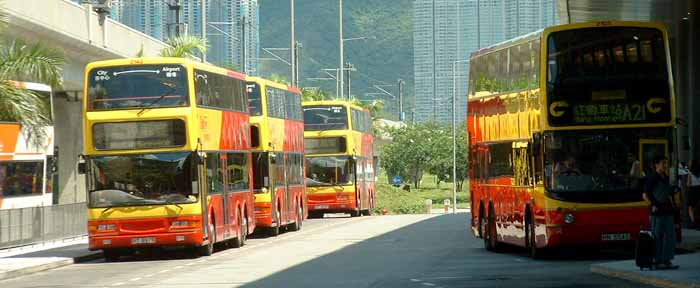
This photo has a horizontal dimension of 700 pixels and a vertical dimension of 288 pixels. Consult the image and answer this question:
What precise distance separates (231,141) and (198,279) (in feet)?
38.5

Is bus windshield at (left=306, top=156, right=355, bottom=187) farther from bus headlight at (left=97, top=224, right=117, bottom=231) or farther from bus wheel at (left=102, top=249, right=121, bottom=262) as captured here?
bus headlight at (left=97, top=224, right=117, bottom=231)

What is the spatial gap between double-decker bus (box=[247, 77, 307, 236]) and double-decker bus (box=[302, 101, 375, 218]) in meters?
9.00

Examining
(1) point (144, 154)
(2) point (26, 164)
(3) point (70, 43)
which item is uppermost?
(3) point (70, 43)

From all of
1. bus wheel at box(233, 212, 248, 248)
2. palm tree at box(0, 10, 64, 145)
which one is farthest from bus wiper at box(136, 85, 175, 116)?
bus wheel at box(233, 212, 248, 248)

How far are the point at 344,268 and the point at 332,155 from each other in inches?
1274

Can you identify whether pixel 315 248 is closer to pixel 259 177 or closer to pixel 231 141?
pixel 231 141

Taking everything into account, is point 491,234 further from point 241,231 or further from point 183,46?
point 183,46

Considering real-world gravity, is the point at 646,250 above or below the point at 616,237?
below

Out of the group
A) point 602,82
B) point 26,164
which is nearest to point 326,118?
point 26,164

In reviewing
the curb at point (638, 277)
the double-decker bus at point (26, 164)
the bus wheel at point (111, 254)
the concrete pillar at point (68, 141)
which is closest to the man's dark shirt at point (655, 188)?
the curb at point (638, 277)

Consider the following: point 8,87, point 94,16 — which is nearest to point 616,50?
point 8,87

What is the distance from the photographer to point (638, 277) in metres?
22.2

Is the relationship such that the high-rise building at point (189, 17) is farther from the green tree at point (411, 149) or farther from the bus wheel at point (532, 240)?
the bus wheel at point (532, 240)

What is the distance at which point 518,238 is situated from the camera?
95.2ft
